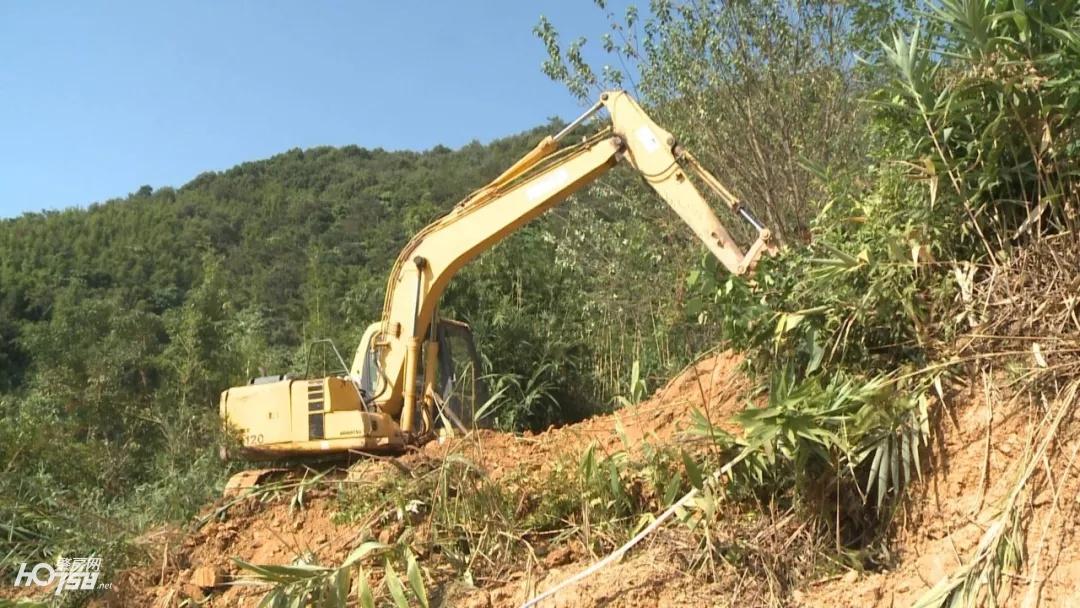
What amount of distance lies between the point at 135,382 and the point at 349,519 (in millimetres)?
6280

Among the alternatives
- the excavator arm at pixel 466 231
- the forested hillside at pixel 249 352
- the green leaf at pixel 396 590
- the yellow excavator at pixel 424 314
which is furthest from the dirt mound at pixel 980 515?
the excavator arm at pixel 466 231

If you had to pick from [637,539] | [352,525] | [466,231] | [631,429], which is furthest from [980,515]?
[466,231]

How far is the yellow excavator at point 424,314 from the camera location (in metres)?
7.15

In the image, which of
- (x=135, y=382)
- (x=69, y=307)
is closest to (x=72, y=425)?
(x=135, y=382)

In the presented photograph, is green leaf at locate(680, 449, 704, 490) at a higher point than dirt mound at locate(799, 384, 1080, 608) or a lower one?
higher

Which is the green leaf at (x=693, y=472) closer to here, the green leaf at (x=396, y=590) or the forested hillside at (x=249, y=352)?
the forested hillside at (x=249, y=352)

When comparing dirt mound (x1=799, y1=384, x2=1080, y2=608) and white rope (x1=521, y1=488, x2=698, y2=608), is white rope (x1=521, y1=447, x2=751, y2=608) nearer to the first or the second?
white rope (x1=521, y1=488, x2=698, y2=608)

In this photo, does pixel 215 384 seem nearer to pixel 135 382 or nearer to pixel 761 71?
pixel 135 382

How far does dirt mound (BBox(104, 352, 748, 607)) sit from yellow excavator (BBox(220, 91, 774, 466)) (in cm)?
79

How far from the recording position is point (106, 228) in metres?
40.4

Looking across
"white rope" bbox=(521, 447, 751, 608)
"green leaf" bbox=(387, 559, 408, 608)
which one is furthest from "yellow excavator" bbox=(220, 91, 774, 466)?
"green leaf" bbox=(387, 559, 408, 608)

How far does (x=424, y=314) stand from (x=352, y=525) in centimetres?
253

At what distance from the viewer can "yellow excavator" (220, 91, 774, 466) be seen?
715cm

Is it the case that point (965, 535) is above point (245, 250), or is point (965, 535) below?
below
